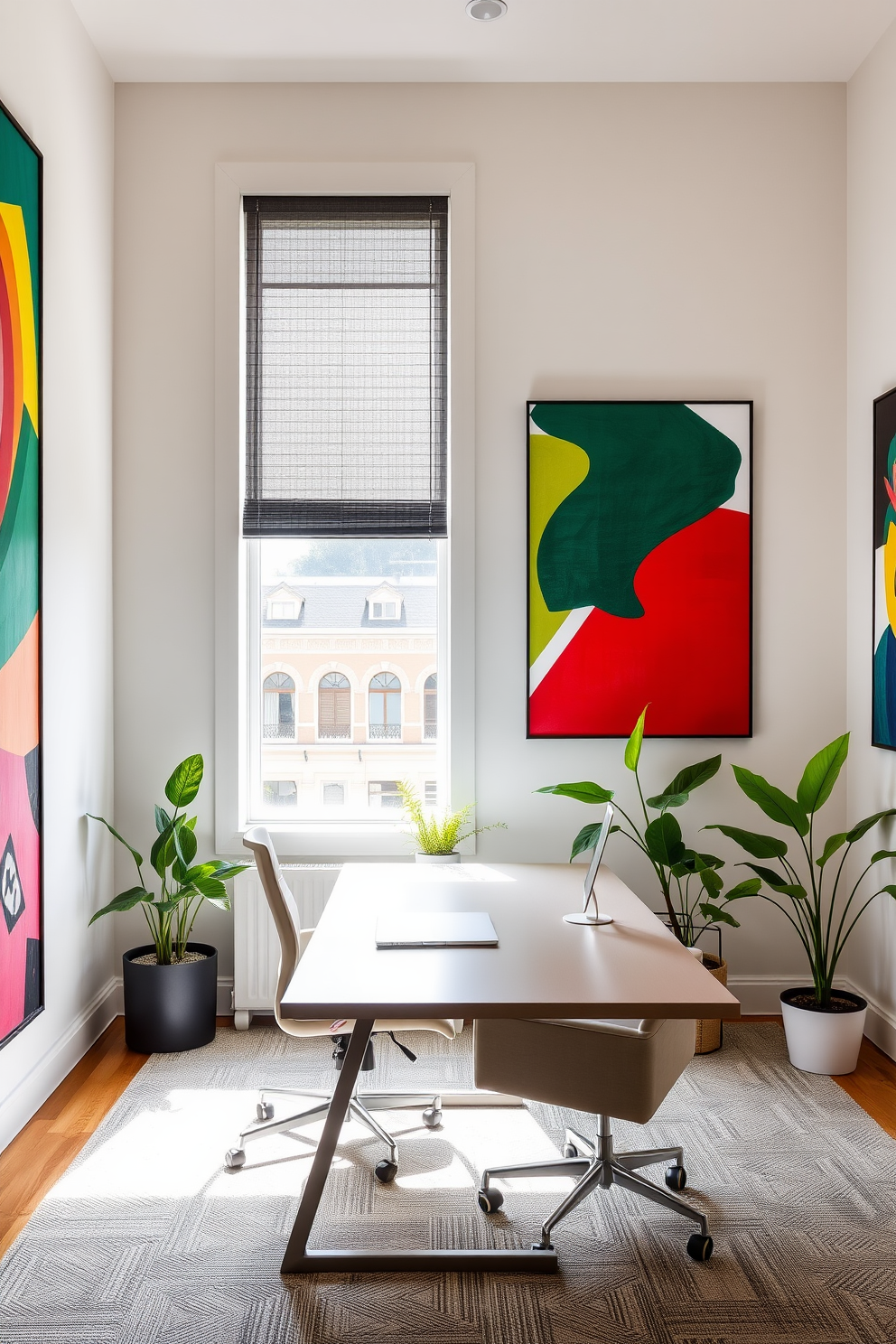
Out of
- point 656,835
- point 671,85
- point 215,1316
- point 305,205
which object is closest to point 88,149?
point 305,205

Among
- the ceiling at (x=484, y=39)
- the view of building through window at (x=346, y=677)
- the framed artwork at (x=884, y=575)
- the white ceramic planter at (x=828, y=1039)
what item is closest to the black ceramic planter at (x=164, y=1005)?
the view of building through window at (x=346, y=677)

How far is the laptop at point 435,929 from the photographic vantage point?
2301 millimetres

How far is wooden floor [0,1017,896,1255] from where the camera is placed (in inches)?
97.8

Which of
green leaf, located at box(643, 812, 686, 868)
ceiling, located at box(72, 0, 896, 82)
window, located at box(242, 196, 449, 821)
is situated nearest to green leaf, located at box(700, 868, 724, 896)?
green leaf, located at box(643, 812, 686, 868)

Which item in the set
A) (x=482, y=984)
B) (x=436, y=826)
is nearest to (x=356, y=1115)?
(x=482, y=984)

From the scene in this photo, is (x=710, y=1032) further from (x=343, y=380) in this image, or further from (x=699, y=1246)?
(x=343, y=380)

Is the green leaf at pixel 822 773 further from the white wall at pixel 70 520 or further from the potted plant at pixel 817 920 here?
the white wall at pixel 70 520

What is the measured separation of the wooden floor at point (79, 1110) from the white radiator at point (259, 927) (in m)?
0.16

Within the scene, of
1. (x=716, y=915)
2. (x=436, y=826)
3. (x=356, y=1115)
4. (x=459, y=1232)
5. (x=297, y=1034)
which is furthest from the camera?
(x=436, y=826)

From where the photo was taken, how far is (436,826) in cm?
355

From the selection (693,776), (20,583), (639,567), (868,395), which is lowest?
(693,776)

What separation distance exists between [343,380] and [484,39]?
1228 mm

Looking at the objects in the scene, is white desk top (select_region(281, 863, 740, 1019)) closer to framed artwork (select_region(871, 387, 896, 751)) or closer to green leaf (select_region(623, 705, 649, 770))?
green leaf (select_region(623, 705, 649, 770))

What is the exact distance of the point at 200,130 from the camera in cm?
368
